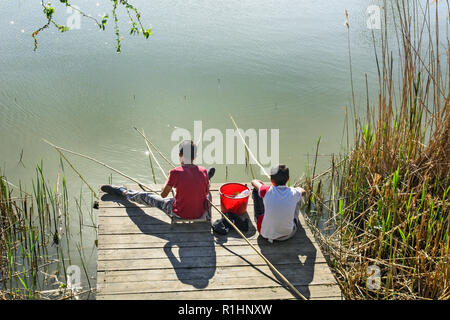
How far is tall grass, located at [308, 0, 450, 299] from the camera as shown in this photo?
3.34 m

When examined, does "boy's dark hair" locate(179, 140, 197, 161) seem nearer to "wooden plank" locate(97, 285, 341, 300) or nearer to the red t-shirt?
the red t-shirt

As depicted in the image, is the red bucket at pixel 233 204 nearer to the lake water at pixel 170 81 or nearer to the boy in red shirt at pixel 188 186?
the boy in red shirt at pixel 188 186

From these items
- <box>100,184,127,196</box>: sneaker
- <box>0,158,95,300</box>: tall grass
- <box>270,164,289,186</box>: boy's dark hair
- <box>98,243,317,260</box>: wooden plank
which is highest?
<box>270,164,289,186</box>: boy's dark hair

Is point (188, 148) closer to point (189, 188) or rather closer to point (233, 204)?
point (189, 188)

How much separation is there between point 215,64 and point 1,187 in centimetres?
456

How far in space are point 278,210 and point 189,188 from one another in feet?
2.20

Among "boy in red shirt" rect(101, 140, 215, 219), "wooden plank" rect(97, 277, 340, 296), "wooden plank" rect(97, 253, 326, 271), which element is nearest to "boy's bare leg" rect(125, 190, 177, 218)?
"boy in red shirt" rect(101, 140, 215, 219)

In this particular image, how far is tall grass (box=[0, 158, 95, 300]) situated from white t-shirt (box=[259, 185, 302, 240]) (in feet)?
4.63

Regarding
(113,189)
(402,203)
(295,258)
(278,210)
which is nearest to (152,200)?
(113,189)

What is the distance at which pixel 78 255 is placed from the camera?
3.99 m

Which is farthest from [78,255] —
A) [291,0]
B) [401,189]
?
[291,0]

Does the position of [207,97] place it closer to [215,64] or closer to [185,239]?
Result: [215,64]

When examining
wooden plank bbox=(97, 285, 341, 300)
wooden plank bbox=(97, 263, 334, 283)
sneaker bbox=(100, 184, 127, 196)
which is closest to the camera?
wooden plank bbox=(97, 285, 341, 300)

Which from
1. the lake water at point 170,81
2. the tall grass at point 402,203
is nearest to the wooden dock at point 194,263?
the tall grass at point 402,203
